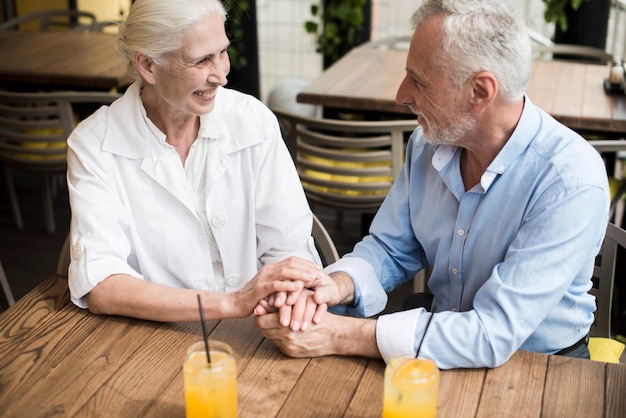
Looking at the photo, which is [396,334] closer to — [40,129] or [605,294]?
[605,294]

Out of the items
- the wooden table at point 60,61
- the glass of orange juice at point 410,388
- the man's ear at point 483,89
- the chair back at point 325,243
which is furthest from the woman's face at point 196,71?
the wooden table at point 60,61

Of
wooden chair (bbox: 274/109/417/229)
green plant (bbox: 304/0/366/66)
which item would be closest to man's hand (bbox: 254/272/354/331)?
wooden chair (bbox: 274/109/417/229)

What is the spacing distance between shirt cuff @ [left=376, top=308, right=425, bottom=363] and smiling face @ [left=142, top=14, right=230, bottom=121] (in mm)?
770

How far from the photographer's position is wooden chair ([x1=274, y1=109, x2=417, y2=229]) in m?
2.99

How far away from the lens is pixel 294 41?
5.39m

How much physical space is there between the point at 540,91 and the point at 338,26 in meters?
1.90

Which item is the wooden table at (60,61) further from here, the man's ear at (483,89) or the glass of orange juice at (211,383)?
the glass of orange juice at (211,383)

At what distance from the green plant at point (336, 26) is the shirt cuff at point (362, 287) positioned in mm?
3220

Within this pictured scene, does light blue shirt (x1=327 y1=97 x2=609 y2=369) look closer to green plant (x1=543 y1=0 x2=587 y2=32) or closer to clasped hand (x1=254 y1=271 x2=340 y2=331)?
clasped hand (x1=254 y1=271 x2=340 y2=331)

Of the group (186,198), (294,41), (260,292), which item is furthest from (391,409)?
(294,41)

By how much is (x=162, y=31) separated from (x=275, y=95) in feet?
10.1

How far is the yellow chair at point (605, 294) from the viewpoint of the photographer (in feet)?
6.34

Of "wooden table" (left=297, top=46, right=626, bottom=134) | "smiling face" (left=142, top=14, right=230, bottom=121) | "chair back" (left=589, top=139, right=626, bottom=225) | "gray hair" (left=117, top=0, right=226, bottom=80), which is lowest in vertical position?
"chair back" (left=589, top=139, right=626, bottom=225)

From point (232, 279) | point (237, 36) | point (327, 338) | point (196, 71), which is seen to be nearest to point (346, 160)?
point (232, 279)
